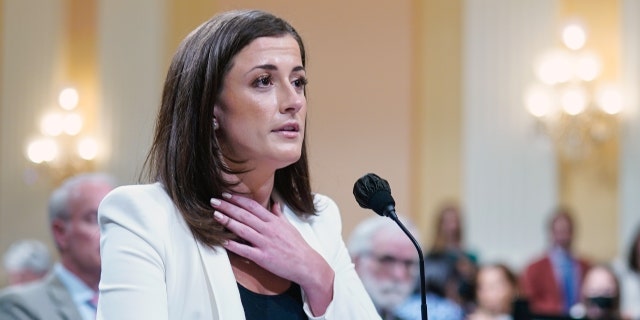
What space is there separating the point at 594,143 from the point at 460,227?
4.46 ft

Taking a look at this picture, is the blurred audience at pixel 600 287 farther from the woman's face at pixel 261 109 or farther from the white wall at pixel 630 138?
the woman's face at pixel 261 109

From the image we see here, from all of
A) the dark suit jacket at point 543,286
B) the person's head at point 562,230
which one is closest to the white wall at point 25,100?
the dark suit jacket at point 543,286

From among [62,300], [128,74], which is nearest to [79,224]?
[62,300]

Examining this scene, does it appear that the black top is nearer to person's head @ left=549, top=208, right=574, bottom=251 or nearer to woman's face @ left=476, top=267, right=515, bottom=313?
woman's face @ left=476, top=267, right=515, bottom=313

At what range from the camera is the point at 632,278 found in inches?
329

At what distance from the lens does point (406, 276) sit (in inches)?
199

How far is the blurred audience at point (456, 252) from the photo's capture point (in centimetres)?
621

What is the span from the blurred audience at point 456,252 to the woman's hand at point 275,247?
3.29 meters

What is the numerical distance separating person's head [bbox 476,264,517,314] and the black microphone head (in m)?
4.56

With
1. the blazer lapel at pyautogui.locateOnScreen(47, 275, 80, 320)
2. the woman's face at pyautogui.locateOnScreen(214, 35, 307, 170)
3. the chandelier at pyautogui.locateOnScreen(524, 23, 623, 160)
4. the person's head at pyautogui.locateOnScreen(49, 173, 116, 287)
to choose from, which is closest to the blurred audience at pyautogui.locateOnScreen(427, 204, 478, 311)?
the chandelier at pyautogui.locateOnScreen(524, 23, 623, 160)

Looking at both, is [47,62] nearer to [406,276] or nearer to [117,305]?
[406,276]

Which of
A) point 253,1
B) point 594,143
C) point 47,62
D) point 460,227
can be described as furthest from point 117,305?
point 47,62

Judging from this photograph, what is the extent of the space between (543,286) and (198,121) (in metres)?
6.92

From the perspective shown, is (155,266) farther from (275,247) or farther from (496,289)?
(496,289)
